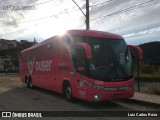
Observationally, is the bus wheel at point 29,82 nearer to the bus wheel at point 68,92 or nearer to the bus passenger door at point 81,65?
the bus wheel at point 68,92

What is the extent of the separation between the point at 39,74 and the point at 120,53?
8.26 meters

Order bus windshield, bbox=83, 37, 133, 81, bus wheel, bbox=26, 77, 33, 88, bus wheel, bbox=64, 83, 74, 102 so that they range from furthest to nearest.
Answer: bus wheel, bbox=26, 77, 33, 88 → bus wheel, bbox=64, 83, 74, 102 → bus windshield, bbox=83, 37, 133, 81

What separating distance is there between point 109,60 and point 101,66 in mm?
460

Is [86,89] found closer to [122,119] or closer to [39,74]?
[122,119]

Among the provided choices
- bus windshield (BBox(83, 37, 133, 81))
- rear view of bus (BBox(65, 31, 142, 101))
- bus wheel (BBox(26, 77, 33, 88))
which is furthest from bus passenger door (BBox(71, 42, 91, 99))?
bus wheel (BBox(26, 77, 33, 88))

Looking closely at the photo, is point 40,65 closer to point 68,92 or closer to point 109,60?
point 68,92

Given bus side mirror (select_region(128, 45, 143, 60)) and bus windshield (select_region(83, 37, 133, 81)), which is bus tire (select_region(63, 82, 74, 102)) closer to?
bus windshield (select_region(83, 37, 133, 81))

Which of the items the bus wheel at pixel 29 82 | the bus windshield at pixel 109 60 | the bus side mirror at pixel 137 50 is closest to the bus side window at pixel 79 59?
the bus windshield at pixel 109 60

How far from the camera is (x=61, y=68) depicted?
14.6 m

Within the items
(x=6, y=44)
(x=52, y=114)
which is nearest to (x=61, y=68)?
(x=52, y=114)

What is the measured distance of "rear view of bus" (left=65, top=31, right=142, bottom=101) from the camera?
1153 cm

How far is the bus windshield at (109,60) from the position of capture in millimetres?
11734

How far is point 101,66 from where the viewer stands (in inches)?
465

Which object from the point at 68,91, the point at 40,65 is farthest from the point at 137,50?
the point at 40,65
